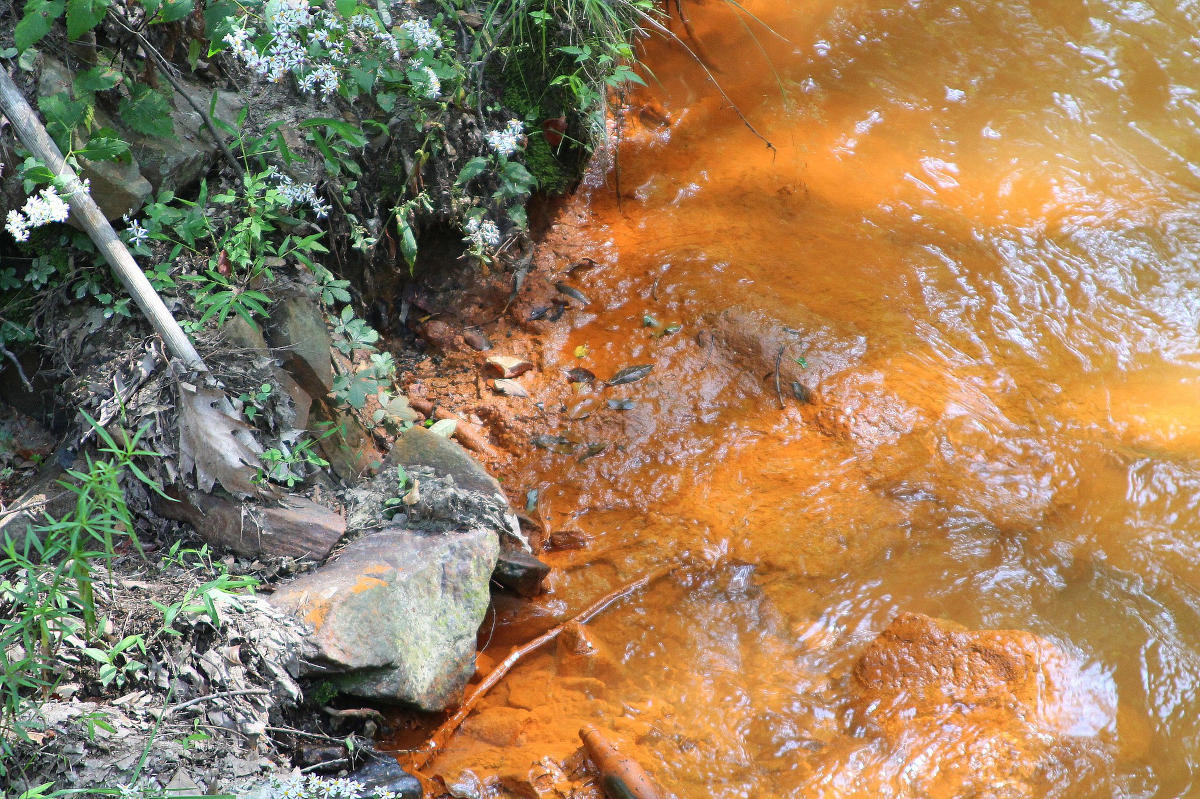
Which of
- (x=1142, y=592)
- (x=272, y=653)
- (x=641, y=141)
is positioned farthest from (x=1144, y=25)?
(x=272, y=653)

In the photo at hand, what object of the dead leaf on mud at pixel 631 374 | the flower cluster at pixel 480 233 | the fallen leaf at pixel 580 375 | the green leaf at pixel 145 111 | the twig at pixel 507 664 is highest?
the green leaf at pixel 145 111

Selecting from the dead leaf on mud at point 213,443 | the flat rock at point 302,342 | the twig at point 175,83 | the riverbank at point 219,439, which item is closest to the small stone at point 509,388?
the riverbank at point 219,439

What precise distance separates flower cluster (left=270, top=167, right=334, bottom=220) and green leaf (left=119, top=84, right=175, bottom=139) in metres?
0.38

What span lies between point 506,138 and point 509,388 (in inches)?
44.8

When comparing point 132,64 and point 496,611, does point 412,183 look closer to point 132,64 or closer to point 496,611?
point 132,64

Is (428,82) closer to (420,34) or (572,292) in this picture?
(420,34)

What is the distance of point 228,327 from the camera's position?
8.98ft

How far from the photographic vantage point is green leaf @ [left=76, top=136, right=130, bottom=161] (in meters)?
2.31

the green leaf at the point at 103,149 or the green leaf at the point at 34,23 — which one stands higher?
the green leaf at the point at 34,23

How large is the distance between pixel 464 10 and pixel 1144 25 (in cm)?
446

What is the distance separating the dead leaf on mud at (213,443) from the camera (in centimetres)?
256

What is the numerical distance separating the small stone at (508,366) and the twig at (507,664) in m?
1.24

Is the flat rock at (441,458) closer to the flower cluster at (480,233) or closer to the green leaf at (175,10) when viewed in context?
the flower cluster at (480,233)

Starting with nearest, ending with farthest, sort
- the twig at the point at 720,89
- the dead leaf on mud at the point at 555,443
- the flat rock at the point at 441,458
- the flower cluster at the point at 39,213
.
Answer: the flower cluster at the point at 39,213 < the flat rock at the point at 441,458 < the dead leaf on mud at the point at 555,443 < the twig at the point at 720,89
